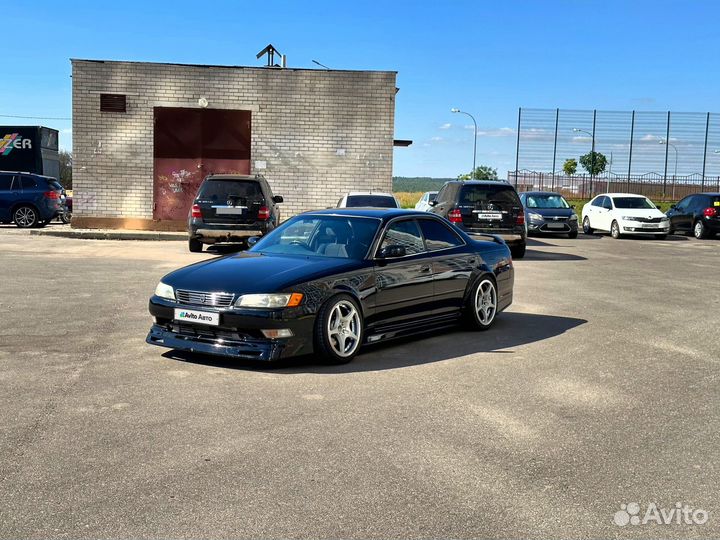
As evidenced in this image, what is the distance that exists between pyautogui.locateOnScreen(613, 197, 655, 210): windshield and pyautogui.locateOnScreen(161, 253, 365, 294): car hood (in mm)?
22680

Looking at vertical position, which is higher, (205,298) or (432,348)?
(205,298)

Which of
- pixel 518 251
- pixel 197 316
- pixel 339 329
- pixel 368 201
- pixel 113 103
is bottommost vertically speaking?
pixel 518 251

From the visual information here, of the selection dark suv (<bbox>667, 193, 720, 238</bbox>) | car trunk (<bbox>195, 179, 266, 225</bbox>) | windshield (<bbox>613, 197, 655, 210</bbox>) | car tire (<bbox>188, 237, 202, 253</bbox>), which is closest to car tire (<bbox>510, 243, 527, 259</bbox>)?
car trunk (<bbox>195, 179, 266, 225</bbox>)

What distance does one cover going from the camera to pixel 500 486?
13.7 feet

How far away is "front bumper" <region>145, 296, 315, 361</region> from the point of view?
6562mm

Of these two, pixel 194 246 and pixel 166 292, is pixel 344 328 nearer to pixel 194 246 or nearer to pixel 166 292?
pixel 166 292

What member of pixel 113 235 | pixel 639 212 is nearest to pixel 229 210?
pixel 113 235

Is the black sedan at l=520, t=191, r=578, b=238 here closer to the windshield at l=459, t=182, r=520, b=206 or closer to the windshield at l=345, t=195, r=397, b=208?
the windshield at l=459, t=182, r=520, b=206

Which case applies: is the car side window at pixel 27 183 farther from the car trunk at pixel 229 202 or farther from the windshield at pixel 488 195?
the windshield at pixel 488 195

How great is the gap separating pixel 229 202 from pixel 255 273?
34.8ft

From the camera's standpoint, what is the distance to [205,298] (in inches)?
267

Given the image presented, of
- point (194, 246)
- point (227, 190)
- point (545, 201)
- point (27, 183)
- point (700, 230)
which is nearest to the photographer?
point (227, 190)

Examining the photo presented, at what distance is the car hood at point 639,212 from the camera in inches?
1059

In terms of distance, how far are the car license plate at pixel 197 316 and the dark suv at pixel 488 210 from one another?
36.9 ft
